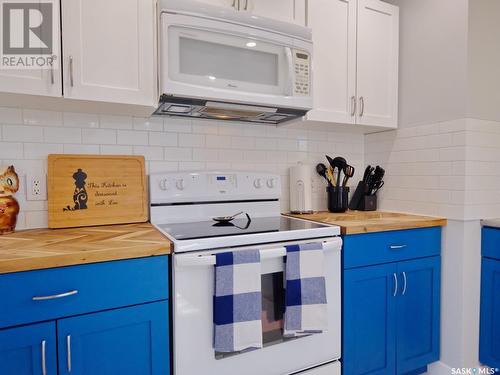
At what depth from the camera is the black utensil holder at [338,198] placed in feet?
7.19

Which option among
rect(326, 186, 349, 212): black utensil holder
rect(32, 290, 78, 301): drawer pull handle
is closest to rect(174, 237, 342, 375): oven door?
rect(32, 290, 78, 301): drawer pull handle

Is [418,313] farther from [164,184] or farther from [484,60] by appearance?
[164,184]

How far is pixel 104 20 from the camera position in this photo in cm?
141

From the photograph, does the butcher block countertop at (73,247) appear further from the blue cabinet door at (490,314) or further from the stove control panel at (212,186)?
the blue cabinet door at (490,314)

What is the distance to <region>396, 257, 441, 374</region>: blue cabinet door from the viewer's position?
70.2 inches

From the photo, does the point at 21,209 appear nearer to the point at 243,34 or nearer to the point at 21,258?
the point at 21,258

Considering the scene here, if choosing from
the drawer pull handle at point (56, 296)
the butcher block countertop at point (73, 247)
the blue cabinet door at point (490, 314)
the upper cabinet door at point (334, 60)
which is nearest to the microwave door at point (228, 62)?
the upper cabinet door at point (334, 60)

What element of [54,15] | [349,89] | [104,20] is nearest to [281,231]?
[349,89]

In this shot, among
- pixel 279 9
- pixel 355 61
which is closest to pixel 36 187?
pixel 279 9

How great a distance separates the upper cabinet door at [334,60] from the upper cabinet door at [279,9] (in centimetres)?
6

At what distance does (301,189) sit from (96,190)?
119 centimetres

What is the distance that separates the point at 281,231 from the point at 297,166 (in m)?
0.73

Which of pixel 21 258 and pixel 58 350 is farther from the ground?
pixel 21 258
